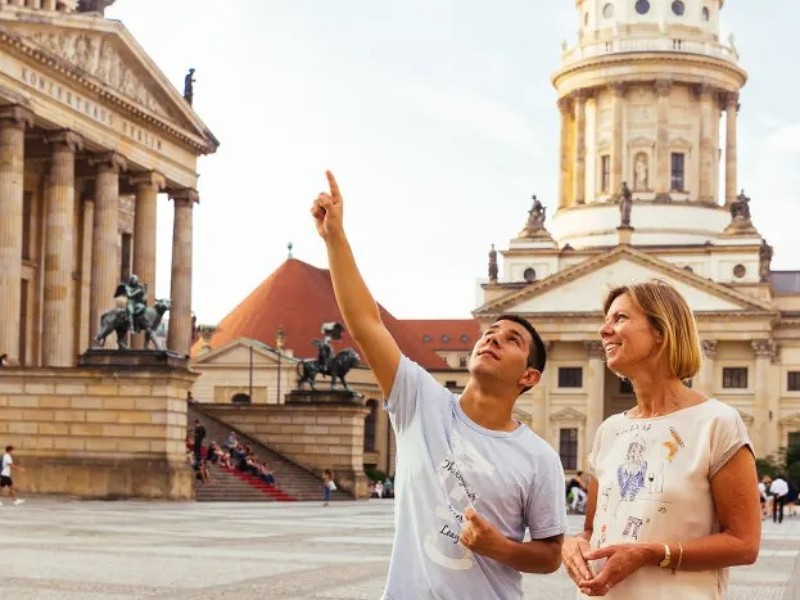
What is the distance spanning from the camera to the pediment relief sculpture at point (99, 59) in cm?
5207

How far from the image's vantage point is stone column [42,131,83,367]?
52.8m

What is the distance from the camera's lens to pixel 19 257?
50688mm

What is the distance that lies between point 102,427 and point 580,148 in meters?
73.0

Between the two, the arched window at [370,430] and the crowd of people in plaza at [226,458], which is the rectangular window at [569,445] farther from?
the crowd of people in plaza at [226,458]

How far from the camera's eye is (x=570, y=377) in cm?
10162

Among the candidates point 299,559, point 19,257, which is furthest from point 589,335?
point 299,559

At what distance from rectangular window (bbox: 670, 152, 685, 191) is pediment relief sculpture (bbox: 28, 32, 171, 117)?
2109 inches

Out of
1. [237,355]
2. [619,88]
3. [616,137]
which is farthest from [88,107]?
[619,88]

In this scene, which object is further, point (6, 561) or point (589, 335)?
point (589, 335)

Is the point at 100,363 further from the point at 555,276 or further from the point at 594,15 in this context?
the point at 594,15

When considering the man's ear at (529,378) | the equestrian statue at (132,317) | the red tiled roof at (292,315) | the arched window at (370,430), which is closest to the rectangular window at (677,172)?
the red tiled roof at (292,315)

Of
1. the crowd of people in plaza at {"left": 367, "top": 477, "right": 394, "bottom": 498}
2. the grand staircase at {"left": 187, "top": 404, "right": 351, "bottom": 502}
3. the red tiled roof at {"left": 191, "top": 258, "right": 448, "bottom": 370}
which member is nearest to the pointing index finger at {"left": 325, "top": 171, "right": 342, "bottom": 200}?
the grand staircase at {"left": 187, "top": 404, "right": 351, "bottom": 502}

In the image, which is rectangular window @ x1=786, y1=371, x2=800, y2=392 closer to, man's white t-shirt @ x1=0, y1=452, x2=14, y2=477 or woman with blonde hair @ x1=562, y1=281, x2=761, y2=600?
man's white t-shirt @ x1=0, y1=452, x2=14, y2=477

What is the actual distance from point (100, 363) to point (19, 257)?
11316 millimetres
